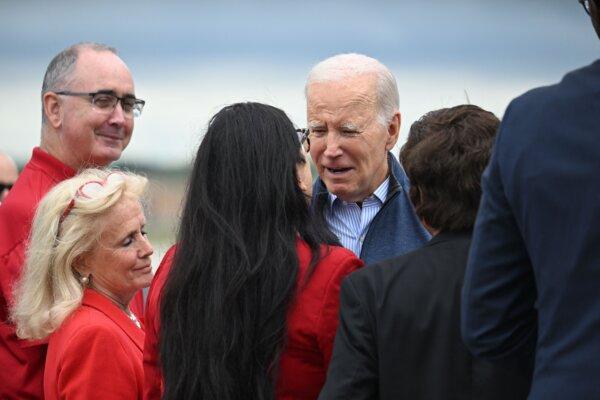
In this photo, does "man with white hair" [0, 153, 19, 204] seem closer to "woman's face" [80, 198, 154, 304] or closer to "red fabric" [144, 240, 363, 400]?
"woman's face" [80, 198, 154, 304]

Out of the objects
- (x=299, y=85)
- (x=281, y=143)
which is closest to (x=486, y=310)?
(x=281, y=143)

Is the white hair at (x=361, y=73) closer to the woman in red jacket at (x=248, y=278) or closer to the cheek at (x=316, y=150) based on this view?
the cheek at (x=316, y=150)

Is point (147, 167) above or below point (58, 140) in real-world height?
below

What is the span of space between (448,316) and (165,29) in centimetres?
391

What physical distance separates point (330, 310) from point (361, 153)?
796mm

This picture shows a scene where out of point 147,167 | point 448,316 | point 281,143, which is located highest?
point 281,143

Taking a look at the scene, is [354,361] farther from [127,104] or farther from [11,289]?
[127,104]

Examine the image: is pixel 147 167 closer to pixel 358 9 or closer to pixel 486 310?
pixel 358 9

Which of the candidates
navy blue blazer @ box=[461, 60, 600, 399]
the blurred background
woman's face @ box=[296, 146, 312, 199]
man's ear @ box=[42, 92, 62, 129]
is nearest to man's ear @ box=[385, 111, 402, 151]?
woman's face @ box=[296, 146, 312, 199]

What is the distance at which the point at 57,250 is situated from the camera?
7.50 ft

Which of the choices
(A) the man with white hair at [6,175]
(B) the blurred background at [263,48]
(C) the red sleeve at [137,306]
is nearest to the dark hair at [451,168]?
(C) the red sleeve at [137,306]

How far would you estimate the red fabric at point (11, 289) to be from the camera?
258 cm

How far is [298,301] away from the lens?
1869mm

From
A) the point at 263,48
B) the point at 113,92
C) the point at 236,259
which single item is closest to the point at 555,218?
the point at 236,259
